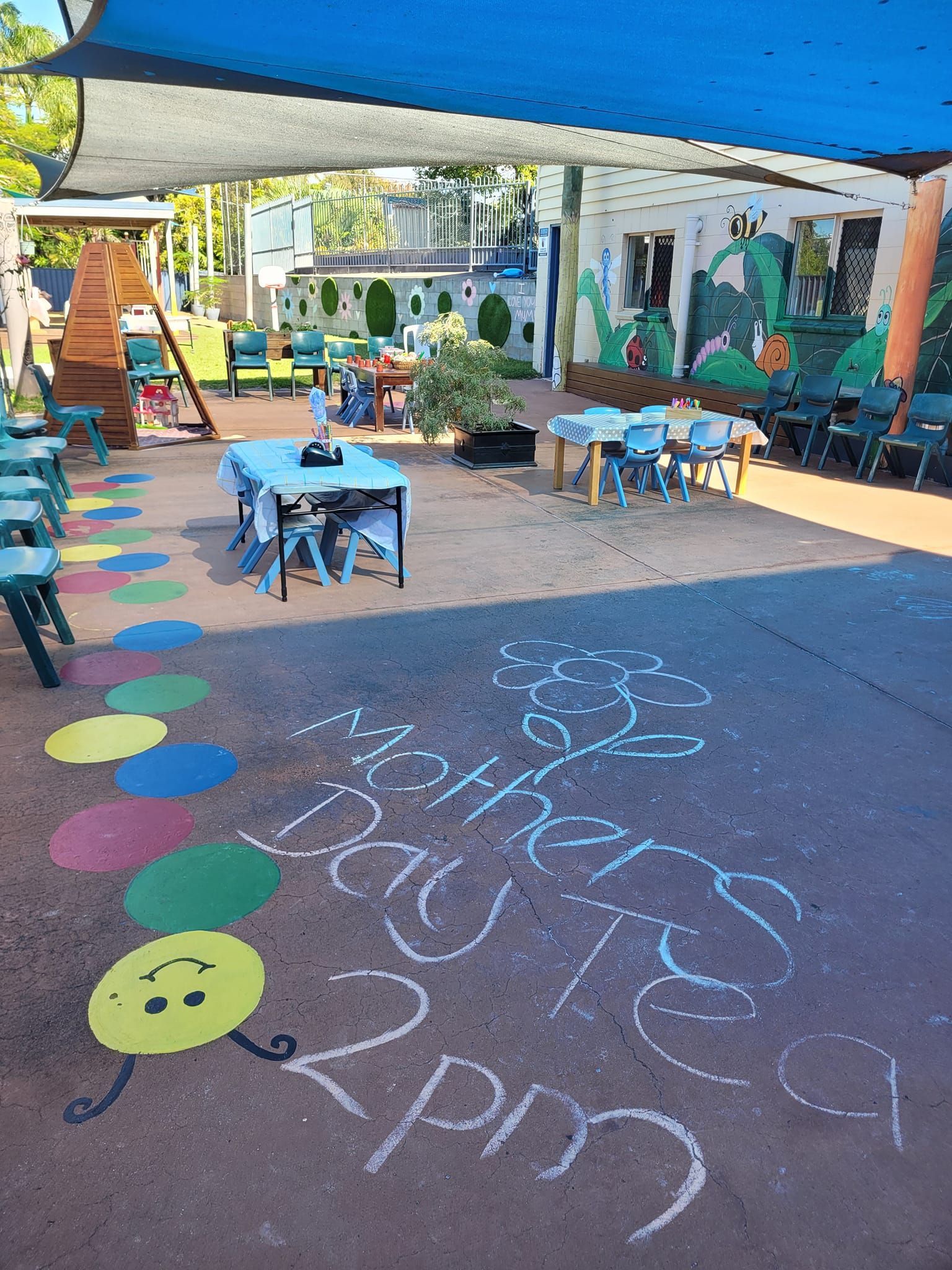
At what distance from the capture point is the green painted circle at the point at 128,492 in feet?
27.4

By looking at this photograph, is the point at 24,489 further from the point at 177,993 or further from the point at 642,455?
the point at 642,455

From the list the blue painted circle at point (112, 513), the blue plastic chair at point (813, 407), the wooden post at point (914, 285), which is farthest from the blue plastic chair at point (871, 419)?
the blue painted circle at point (112, 513)

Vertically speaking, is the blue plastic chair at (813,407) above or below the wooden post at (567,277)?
below

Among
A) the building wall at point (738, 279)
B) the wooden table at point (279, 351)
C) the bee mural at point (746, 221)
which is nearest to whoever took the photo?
the building wall at point (738, 279)

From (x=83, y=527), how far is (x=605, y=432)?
15.0ft

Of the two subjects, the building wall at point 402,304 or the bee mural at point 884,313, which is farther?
the building wall at point 402,304

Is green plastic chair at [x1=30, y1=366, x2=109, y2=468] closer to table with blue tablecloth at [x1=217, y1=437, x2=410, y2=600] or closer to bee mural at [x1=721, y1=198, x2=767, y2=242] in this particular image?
table with blue tablecloth at [x1=217, y1=437, x2=410, y2=600]

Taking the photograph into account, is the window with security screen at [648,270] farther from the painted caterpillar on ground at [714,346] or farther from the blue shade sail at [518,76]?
the blue shade sail at [518,76]

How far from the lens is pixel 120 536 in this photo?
276 inches

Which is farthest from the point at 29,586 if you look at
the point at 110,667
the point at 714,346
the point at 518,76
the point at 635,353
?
the point at 635,353

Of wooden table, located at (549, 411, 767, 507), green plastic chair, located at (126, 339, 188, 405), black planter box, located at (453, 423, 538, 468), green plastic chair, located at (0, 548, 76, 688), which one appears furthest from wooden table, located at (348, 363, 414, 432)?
green plastic chair, located at (0, 548, 76, 688)

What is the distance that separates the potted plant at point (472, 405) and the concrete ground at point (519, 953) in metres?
4.79

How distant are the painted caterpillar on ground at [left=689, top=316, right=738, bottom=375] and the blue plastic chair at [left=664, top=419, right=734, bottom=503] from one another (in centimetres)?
436

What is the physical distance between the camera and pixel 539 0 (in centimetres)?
274
